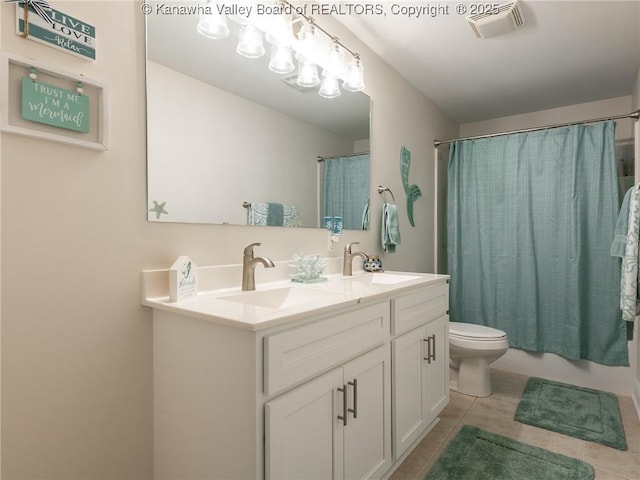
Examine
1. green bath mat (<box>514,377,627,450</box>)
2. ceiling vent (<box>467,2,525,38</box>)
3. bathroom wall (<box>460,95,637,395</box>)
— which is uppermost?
ceiling vent (<box>467,2,525,38</box>)

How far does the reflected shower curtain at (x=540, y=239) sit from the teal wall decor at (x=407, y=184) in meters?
0.51

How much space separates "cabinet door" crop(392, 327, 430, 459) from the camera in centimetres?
158

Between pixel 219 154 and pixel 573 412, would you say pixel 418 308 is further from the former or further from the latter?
pixel 573 412

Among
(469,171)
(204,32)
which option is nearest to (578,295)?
A: (469,171)

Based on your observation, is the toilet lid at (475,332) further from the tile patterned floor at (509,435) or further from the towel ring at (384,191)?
the towel ring at (384,191)

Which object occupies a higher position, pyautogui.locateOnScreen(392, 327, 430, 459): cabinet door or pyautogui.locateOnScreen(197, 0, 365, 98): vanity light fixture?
pyautogui.locateOnScreen(197, 0, 365, 98): vanity light fixture

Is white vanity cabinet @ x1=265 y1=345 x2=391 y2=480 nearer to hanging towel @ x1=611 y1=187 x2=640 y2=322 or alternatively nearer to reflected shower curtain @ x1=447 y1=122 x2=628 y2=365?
hanging towel @ x1=611 y1=187 x2=640 y2=322

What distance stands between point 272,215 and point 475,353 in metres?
1.66

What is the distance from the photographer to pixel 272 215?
1.67 metres

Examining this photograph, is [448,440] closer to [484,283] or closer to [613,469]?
[613,469]

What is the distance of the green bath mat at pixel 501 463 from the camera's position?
1.63 metres

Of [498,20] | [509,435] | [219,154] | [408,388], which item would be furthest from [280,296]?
[498,20]

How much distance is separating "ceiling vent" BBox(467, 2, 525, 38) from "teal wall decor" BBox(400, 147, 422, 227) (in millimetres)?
877

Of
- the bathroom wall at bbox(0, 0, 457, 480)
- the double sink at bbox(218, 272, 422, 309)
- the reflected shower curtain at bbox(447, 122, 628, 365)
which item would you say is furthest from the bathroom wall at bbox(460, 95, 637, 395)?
the bathroom wall at bbox(0, 0, 457, 480)
